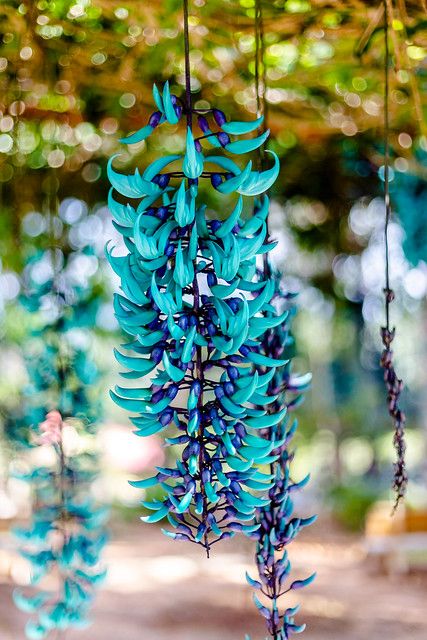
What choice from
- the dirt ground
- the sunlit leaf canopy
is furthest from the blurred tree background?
the dirt ground

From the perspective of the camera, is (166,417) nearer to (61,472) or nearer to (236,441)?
(236,441)

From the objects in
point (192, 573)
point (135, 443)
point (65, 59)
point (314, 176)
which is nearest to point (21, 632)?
point (192, 573)

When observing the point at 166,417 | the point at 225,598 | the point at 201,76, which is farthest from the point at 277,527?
the point at 225,598

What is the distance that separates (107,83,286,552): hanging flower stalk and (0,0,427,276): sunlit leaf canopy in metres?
0.75

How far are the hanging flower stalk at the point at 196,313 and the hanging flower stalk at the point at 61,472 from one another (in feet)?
1.85

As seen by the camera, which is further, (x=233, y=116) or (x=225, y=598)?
(x=225, y=598)

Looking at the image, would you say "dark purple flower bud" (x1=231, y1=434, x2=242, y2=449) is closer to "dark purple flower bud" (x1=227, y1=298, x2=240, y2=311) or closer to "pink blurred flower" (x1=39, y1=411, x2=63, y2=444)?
"dark purple flower bud" (x1=227, y1=298, x2=240, y2=311)

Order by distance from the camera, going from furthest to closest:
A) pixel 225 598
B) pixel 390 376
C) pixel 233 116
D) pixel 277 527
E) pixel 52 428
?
1. pixel 225 598
2. pixel 233 116
3. pixel 52 428
4. pixel 390 376
5. pixel 277 527

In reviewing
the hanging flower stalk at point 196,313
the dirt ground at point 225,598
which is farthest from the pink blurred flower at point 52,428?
the dirt ground at point 225,598

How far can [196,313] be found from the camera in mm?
892

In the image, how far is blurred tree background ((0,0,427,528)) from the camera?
1.89 metres

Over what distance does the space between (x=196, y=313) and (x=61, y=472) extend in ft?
2.17

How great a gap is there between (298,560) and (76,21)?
5278 millimetres

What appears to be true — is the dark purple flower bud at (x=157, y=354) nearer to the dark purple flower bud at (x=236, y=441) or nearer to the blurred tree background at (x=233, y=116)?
the dark purple flower bud at (x=236, y=441)
